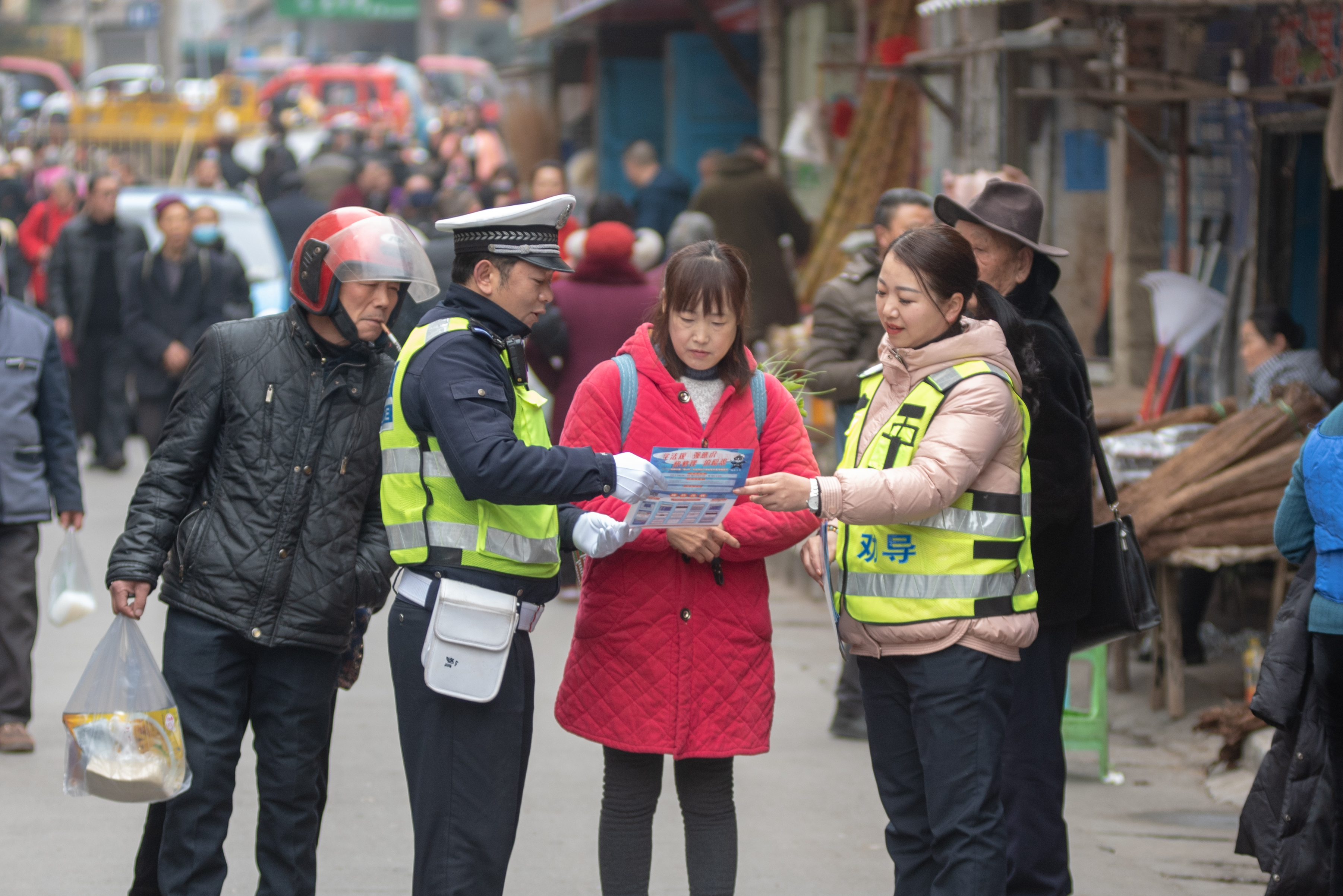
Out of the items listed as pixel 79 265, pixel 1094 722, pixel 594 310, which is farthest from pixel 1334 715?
pixel 79 265

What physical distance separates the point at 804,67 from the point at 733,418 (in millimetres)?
11438

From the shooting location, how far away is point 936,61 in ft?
32.2

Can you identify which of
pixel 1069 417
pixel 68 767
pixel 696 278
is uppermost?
pixel 696 278

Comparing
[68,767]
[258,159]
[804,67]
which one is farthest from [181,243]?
[258,159]

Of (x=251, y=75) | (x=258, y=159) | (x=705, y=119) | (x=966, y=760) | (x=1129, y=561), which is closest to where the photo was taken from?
(x=966, y=760)

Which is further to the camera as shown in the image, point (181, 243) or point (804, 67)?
point (804, 67)

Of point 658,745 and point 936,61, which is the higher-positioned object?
point 936,61

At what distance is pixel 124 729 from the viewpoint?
3930 mm

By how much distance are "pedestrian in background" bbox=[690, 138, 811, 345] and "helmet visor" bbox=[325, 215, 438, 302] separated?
7.38 metres

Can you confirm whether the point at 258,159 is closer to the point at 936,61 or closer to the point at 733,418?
the point at 936,61

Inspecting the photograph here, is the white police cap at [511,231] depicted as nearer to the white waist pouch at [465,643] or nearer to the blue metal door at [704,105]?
the white waist pouch at [465,643]

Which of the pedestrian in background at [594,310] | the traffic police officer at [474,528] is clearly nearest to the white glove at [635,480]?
the traffic police officer at [474,528]

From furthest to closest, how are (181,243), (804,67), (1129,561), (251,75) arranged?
(251,75)
(804,67)
(181,243)
(1129,561)

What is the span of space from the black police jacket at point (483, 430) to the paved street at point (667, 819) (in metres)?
1.86
